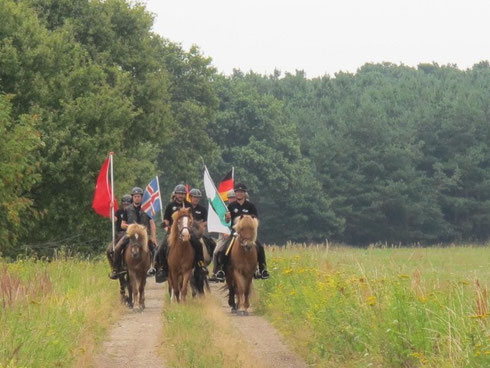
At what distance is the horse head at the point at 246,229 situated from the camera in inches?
803

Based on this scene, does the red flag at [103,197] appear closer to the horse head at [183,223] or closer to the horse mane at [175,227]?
the horse mane at [175,227]

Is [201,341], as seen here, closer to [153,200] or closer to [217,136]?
[153,200]

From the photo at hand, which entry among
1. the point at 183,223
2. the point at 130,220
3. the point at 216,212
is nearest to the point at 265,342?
the point at 183,223

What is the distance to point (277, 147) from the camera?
293 ft

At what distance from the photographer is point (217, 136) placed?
89875mm

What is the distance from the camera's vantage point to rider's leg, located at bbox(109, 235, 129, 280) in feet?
75.1

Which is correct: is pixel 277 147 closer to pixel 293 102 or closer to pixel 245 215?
pixel 293 102

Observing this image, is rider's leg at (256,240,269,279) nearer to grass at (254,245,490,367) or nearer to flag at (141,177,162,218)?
grass at (254,245,490,367)

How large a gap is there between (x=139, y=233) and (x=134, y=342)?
649cm

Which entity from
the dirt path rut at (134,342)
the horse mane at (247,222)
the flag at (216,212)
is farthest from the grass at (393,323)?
the flag at (216,212)

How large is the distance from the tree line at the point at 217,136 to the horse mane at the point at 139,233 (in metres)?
6.26

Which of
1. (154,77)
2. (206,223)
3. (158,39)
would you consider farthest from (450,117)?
(206,223)

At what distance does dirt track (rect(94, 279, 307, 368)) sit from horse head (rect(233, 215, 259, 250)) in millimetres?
1407

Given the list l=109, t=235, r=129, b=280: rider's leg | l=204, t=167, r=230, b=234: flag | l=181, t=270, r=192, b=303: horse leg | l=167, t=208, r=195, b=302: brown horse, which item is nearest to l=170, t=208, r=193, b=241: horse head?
l=167, t=208, r=195, b=302: brown horse
